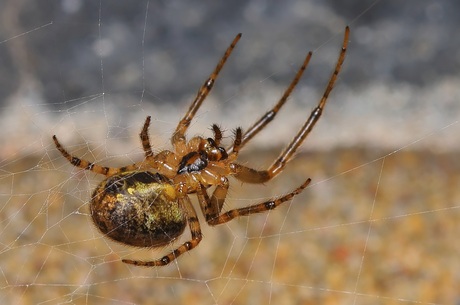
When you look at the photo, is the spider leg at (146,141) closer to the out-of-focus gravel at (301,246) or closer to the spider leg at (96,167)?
the spider leg at (96,167)

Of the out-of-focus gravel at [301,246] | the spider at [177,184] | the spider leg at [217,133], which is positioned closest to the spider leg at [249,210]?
the spider at [177,184]

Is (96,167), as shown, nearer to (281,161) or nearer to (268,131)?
(281,161)

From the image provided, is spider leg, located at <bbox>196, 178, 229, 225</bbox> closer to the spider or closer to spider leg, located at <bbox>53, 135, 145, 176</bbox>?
the spider

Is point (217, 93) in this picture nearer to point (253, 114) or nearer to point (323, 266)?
point (253, 114)

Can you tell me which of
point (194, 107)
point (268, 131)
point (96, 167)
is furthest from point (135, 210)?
point (268, 131)

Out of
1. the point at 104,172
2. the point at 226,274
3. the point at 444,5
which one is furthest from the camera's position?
the point at 444,5

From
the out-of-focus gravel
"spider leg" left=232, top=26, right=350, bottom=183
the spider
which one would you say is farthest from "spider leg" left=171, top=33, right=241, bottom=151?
the out-of-focus gravel

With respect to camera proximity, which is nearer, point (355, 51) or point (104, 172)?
point (104, 172)

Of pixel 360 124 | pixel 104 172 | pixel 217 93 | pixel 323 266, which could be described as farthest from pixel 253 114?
pixel 104 172
